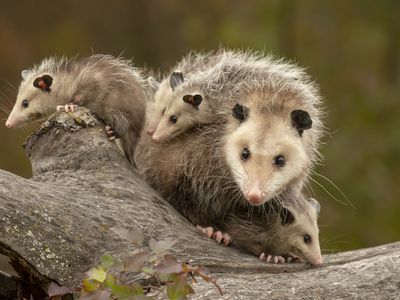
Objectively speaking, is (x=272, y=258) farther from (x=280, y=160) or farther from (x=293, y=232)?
(x=280, y=160)

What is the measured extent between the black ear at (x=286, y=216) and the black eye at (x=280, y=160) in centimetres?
27

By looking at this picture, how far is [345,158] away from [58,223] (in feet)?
17.1

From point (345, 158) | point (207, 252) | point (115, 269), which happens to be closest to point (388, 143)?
point (345, 158)

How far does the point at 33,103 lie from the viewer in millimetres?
4336

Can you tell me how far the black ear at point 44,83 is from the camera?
4.29 meters

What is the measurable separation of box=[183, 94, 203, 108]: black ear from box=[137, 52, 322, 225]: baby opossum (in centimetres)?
5

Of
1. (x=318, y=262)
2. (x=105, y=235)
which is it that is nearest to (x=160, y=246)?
(x=105, y=235)

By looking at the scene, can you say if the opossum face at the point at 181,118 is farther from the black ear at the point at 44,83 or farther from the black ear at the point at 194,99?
the black ear at the point at 44,83

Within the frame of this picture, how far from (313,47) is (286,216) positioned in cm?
485

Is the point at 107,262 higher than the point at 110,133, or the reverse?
the point at 110,133

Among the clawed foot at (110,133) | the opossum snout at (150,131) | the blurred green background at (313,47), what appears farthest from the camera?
the blurred green background at (313,47)

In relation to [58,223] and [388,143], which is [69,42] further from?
[58,223]

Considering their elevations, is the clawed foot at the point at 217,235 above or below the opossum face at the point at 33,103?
below

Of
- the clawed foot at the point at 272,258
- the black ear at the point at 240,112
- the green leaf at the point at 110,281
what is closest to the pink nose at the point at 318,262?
the clawed foot at the point at 272,258
